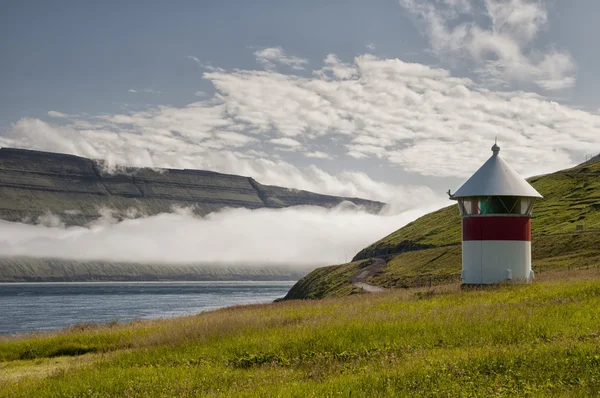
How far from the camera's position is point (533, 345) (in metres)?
15.2

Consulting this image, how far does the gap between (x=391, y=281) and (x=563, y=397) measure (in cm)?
8075

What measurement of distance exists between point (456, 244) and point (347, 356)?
95.3 meters

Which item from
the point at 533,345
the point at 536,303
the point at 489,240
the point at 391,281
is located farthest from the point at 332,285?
the point at 533,345

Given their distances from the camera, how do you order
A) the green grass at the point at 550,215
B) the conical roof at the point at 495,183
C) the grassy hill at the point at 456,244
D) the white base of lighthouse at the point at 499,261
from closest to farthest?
the white base of lighthouse at the point at 499,261 < the conical roof at the point at 495,183 < the grassy hill at the point at 456,244 < the green grass at the point at 550,215

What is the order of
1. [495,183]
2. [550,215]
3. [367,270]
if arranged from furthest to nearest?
[367,270], [550,215], [495,183]

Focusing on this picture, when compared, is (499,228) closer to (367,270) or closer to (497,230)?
(497,230)

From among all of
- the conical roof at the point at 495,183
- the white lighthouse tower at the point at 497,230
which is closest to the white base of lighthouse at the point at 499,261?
the white lighthouse tower at the point at 497,230

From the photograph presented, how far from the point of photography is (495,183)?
119 ft

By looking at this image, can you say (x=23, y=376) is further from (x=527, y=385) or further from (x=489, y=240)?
(x=489, y=240)

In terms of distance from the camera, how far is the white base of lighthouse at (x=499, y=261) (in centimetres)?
3491

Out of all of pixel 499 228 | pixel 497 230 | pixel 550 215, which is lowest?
pixel 497 230

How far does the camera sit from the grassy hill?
7531 centimetres

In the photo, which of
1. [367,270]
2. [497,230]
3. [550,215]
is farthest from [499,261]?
[367,270]

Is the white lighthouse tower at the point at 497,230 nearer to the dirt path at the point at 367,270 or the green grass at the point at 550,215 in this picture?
the green grass at the point at 550,215
